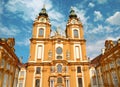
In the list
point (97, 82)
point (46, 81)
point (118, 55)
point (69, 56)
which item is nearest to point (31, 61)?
point (46, 81)

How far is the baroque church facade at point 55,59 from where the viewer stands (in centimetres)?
4156

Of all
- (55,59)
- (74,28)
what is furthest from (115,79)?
(74,28)

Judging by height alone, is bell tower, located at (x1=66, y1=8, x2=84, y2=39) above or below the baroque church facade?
above

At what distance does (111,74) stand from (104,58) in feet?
18.3

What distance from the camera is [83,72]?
43.8 meters

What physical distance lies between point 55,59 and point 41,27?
13.1 metres

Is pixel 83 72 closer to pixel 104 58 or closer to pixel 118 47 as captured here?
pixel 104 58

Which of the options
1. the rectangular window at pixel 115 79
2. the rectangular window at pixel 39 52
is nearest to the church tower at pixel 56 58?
the rectangular window at pixel 39 52

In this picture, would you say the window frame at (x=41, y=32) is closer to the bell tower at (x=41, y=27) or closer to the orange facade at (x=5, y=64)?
the bell tower at (x=41, y=27)

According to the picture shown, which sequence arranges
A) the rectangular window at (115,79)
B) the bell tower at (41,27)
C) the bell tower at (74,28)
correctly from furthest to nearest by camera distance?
the bell tower at (74,28) < the bell tower at (41,27) < the rectangular window at (115,79)

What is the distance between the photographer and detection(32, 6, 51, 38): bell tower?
160 ft

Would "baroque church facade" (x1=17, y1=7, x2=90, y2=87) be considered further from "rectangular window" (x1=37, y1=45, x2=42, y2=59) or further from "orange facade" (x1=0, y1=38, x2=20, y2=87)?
"orange facade" (x1=0, y1=38, x2=20, y2=87)

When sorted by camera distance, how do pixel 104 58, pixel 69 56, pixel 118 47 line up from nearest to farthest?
pixel 118 47 < pixel 104 58 < pixel 69 56

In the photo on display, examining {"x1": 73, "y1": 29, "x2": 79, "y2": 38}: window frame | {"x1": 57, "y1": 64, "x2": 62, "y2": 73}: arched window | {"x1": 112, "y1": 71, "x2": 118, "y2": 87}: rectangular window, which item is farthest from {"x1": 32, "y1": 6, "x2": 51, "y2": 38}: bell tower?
{"x1": 112, "y1": 71, "x2": 118, "y2": 87}: rectangular window
